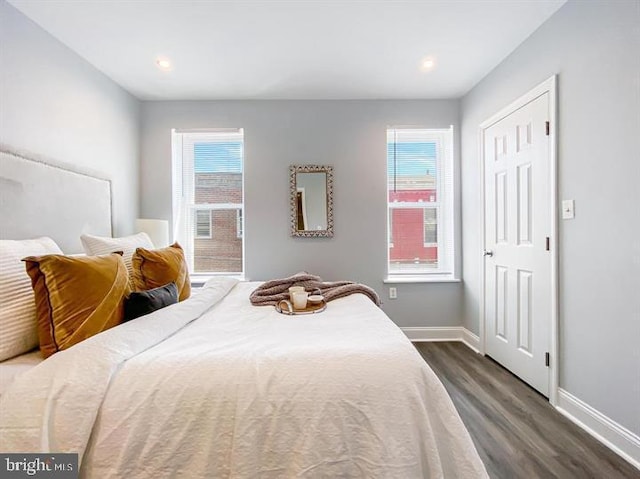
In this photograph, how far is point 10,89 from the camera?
175 centimetres

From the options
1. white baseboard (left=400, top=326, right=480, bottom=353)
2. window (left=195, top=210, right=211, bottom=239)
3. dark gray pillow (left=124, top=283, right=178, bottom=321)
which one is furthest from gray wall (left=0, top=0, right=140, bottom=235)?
white baseboard (left=400, top=326, right=480, bottom=353)

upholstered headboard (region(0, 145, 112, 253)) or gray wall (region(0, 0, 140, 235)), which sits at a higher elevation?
gray wall (region(0, 0, 140, 235))

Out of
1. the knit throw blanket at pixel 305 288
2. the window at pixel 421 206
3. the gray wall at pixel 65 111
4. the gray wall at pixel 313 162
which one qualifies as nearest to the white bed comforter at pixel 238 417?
the knit throw blanket at pixel 305 288

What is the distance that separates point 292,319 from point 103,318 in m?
0.81

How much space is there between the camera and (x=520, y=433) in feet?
5.54

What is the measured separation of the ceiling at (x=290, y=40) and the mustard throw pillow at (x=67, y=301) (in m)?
1.61

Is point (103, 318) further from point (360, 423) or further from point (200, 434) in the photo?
point (360, 423)

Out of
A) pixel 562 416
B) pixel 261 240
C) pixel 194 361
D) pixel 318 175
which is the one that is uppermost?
pixel 318 175

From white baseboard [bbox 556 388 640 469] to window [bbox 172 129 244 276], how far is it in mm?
2779

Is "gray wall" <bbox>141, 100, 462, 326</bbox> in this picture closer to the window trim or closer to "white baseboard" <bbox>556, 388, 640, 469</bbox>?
the window trim

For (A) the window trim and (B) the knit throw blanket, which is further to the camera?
(A) the window trim

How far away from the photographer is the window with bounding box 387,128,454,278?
3285mm

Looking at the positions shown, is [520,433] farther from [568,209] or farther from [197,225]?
[197,225]

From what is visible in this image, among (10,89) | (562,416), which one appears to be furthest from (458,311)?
(10,89)
